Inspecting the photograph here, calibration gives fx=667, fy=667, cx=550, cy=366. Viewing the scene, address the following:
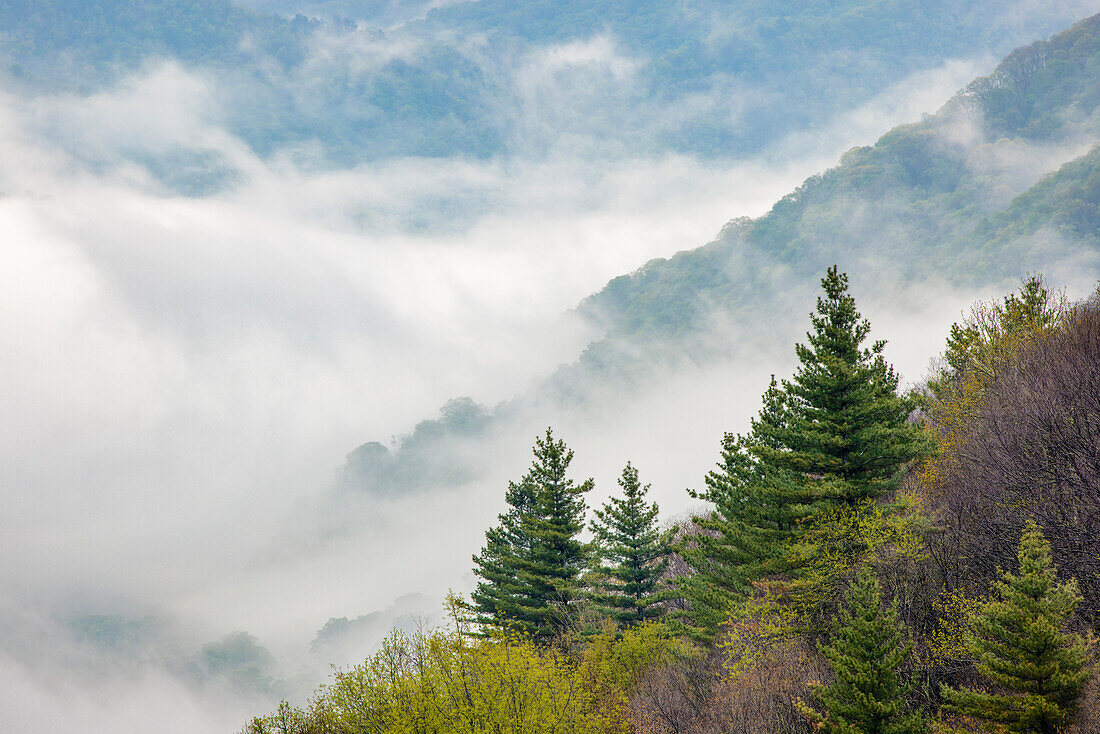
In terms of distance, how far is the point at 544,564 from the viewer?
48.5 metres

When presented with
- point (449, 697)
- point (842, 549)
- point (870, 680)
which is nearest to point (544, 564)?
point (449, 697)

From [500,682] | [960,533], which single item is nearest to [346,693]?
[500,682]

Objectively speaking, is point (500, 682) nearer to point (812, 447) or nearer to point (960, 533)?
point (812, 447)

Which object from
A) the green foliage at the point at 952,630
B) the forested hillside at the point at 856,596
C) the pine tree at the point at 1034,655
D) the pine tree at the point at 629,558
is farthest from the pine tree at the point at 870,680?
the pine tree at the point at 629,558

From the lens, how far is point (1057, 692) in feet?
57.1

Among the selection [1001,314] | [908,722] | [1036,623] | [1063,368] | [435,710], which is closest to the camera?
[1036,623]

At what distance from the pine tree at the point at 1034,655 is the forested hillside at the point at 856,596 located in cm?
5

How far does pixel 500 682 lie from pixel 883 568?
55.8 ft

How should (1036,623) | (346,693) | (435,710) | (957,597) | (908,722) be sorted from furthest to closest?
(346,693) → (435,710) → (957,597) → (908,722) → (1036,623)

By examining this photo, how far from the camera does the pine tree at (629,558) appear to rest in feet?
147

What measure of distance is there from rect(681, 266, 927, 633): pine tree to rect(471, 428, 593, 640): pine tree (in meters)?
17.3

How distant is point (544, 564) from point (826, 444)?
26116 mm

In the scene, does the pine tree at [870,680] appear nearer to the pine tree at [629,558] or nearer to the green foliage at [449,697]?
the green foliage at [449,697]

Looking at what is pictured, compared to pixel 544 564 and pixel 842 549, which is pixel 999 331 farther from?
pixel 544 564
